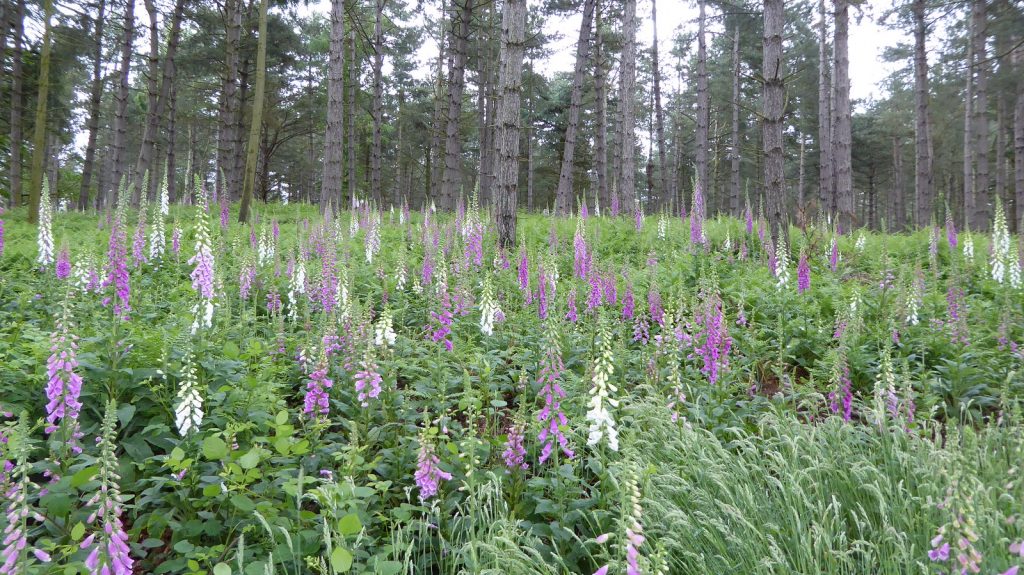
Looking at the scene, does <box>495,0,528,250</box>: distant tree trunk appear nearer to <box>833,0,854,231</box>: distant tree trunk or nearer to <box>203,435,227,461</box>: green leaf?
<box>203,435,227,461</box>: green leaf

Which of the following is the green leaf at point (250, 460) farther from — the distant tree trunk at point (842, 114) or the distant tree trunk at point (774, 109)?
the distant tree trunk at point (842, 114)

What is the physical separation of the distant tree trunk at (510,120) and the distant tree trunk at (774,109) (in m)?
3.70

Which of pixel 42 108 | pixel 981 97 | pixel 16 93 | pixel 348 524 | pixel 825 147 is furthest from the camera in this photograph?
pixel 825 147

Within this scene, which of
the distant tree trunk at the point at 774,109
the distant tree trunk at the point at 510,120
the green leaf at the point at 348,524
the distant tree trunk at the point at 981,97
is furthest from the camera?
the distant tree trunk at the point at 981,97

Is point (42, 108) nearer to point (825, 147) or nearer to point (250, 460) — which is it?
point (250, 460)

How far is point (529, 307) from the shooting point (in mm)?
5695

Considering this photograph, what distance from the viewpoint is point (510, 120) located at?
27.2 feet

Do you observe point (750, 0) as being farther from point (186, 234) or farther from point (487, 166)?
point (186, 234)

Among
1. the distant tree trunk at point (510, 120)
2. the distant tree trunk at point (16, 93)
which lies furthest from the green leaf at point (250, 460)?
the distant tree trunk at point (16, 93)

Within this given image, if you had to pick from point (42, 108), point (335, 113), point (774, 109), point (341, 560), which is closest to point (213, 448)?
point (341, 560)

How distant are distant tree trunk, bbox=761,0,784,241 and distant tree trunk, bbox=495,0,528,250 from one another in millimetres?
3705

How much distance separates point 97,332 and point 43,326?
1240mm

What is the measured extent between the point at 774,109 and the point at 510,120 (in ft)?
13.1

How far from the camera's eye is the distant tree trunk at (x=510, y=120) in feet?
26.9
